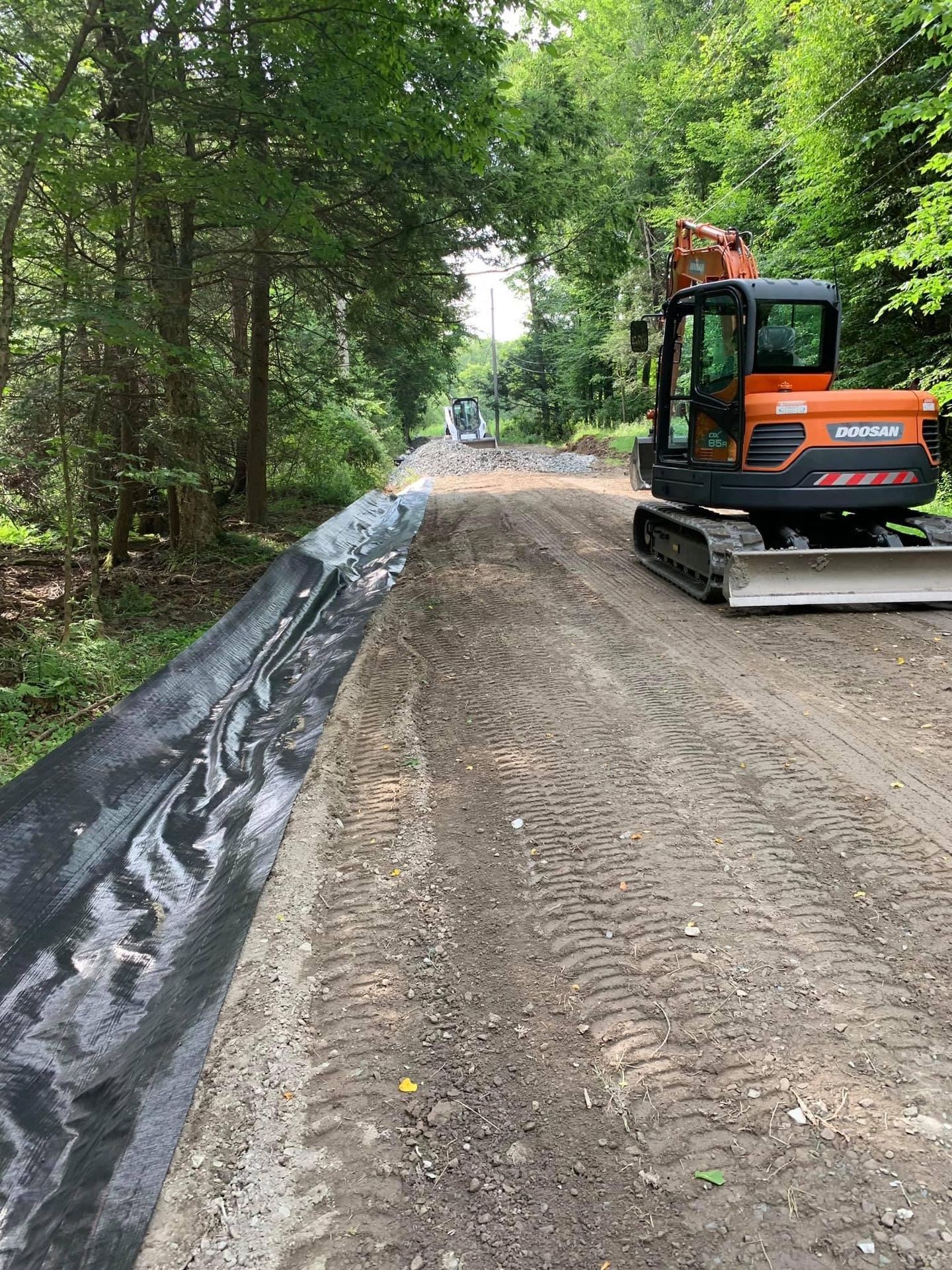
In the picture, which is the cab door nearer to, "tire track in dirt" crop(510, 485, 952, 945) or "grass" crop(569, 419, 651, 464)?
"tire track in dirt" crop(510, 485, 952, 945)

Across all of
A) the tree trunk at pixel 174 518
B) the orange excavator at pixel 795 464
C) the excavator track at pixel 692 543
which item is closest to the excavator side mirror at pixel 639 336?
the orange excavator at pixel 795 464

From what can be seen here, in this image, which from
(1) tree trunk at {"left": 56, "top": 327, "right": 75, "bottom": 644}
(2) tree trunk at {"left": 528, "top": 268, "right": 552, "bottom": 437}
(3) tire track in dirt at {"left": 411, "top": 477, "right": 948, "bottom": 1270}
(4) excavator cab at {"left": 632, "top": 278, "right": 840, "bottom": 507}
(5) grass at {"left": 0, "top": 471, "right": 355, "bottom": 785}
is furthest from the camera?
(2) tree trunk at {"left": 528, "top": 268, "right": 552, "bottom": 437}

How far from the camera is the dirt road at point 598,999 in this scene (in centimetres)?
171

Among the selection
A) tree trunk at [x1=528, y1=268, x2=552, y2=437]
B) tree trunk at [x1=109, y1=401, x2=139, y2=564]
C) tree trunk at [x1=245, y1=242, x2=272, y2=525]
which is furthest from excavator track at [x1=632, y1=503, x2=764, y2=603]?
tree trunk at [x1=528, y1=268, x2=552, y2=437]

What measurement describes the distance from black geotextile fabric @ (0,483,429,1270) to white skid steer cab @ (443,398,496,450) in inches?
1166

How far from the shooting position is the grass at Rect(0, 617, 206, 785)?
451 centimetres

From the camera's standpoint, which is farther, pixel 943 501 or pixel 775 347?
pixel 943 501

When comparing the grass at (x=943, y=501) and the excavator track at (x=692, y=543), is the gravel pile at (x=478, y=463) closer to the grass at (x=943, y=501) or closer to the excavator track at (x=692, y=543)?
the grass at (x=943, y=501)

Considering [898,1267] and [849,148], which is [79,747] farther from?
[849,148]

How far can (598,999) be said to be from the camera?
2334 mm

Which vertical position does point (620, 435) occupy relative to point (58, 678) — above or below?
above

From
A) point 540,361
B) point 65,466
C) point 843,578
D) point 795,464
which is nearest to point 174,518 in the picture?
point 65,466

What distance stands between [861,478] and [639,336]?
2.73 m

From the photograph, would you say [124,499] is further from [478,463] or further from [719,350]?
[478,463]
